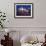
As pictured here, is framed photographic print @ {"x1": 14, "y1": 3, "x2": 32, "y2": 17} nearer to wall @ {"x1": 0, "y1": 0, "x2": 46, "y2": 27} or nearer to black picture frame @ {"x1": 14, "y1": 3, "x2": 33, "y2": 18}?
black picture frame @ {"x1": 14, "y1": 3, "x2": 33, "y2": 18}

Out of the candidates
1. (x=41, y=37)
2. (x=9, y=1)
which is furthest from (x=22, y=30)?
(x=9, y=1)

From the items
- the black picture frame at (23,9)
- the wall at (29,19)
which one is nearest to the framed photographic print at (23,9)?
the black picture frame at (23,9)

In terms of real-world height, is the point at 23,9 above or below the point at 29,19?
above

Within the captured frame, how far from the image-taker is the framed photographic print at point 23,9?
16.2 ft

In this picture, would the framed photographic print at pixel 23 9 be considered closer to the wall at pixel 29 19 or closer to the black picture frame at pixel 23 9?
the black picture frame at pixel 23 9

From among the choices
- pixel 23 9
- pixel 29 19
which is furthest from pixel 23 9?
pixel 29 19

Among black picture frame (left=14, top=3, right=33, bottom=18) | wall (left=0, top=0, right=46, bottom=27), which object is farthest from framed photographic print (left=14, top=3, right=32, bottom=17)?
wall (left=0, top=0, right=46, bottom=27)

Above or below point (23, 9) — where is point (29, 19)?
below

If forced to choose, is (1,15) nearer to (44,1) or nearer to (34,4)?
(34,4)

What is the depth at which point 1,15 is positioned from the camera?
490 cm

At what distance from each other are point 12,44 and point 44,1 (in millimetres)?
1771

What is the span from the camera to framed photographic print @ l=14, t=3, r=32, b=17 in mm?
4945

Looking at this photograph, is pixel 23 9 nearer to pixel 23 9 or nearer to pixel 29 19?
pixel 23 9

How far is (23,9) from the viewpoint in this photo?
4.99 m
